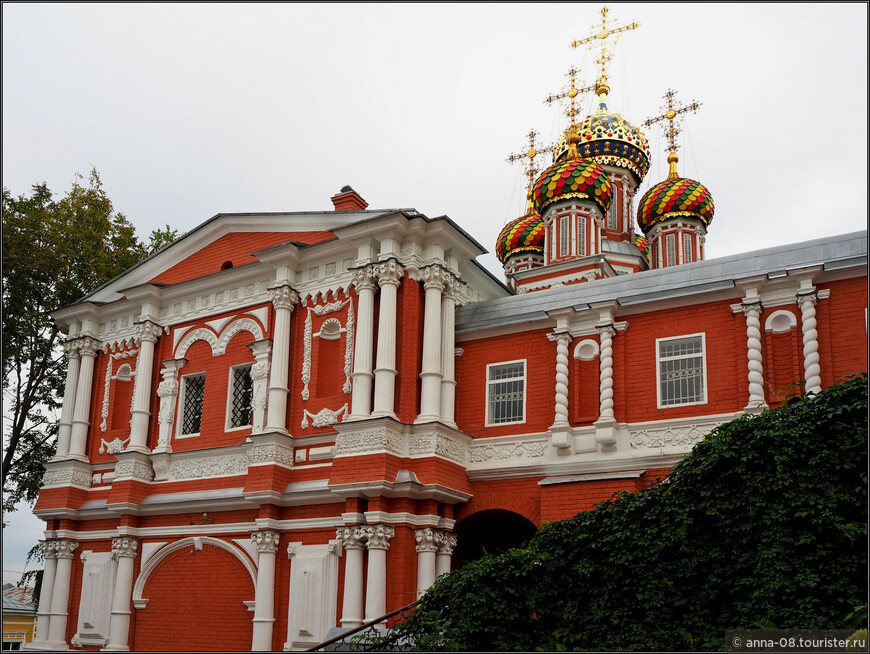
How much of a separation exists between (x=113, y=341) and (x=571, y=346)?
1098 cm

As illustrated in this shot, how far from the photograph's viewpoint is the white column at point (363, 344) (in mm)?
16531

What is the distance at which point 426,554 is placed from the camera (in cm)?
1575

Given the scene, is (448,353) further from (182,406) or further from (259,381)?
(182,406)

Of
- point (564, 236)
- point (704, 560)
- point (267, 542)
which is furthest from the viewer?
point (564, 236)

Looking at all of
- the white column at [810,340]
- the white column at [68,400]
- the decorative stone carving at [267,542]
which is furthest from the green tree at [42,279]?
the white column at [810,340]

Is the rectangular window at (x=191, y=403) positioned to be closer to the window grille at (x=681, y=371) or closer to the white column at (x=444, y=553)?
the white column at (x=444, y=553)

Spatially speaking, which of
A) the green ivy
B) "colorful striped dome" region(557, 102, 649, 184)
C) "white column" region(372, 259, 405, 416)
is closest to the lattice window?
"white column" region(372, 259, 405, 416)

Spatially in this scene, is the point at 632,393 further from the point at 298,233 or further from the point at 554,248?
the point at 554,248

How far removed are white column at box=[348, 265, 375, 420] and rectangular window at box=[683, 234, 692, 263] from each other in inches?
482

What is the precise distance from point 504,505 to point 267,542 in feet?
14.4

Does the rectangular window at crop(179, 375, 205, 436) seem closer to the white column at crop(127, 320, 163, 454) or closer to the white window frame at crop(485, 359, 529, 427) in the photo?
the white column at crop(127, 320, 163, 454)

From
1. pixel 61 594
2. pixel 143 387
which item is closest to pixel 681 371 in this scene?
pixel 143 387

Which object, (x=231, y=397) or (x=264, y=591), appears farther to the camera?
(x=231, y=397)

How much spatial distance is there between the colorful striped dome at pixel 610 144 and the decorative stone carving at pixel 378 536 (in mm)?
15233
